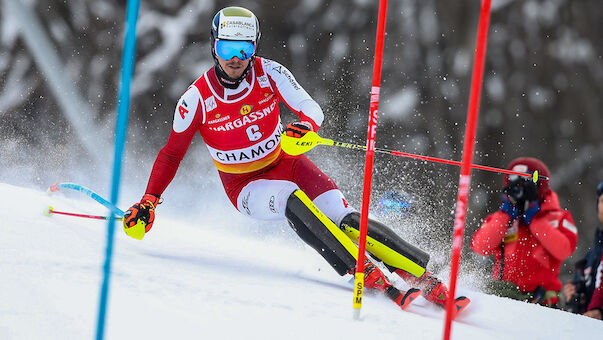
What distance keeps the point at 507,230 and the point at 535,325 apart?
67 centimetres

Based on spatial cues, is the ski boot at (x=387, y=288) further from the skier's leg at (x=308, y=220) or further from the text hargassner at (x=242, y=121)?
the text hargassner at (x=242, y=121)

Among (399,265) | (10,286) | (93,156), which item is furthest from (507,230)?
(93,156)

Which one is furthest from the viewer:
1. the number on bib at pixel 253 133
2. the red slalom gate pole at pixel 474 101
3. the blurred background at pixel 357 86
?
the blurred background at pixel 357 86

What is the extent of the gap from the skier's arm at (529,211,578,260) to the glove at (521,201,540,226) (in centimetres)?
4

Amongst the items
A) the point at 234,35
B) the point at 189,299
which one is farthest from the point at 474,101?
the point at 234,35

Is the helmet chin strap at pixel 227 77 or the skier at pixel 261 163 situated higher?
the helmet chin strap at pixel 227 77

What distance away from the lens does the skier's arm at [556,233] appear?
8.34 ft

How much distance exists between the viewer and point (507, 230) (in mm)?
2650

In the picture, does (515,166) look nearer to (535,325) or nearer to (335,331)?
(535,325)

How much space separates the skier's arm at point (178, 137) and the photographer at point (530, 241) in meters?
1.27

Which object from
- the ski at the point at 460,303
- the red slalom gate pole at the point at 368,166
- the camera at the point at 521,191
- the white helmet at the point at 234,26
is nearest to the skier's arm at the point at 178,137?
the white helmet at the point at 234,26

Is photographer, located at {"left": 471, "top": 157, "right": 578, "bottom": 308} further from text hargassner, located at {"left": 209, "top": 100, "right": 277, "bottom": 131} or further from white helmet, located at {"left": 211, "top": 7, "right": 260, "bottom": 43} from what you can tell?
white helmet, located at {"left": 211, "top": 7, "right": 260, "bottom": 43}

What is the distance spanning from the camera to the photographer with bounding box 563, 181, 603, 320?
235 centimetres

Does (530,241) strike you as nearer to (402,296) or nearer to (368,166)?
(402,296)
